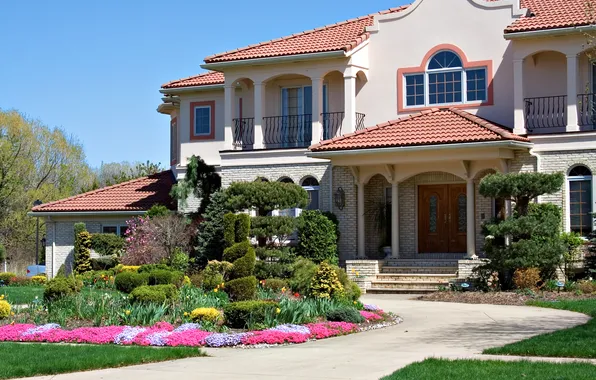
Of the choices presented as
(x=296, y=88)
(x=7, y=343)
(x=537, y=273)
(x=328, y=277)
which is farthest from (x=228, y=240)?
(x=296, y=88)

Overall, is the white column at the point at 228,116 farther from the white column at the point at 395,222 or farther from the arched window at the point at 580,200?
the arched window at the point at 580,200

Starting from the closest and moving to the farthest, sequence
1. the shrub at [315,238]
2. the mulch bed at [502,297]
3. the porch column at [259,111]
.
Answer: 1. the mulch bed at [502,297]
2. the shrub at [315,238]
3. the porch column at [259,111]

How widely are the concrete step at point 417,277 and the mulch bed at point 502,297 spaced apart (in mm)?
2619

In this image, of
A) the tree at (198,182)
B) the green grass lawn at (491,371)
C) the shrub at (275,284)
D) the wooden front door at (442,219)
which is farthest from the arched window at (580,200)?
the green grass lawn at (491,371)

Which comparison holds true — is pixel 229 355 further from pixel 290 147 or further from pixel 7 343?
pixel 290 147

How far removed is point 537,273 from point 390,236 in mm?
7398

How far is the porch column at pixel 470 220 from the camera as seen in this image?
2815cm

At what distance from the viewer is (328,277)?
814 inches

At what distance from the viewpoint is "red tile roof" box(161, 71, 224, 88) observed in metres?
35.6

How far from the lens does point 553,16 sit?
28.9 m

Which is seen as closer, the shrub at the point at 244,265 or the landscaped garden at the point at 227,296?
the landscaped garden at the point at 227,296

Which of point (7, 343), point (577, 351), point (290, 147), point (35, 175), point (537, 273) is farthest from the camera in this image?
point (35, 175)

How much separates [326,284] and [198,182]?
14122 millimetres

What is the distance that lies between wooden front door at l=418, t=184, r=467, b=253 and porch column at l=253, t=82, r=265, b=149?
5835 mm
